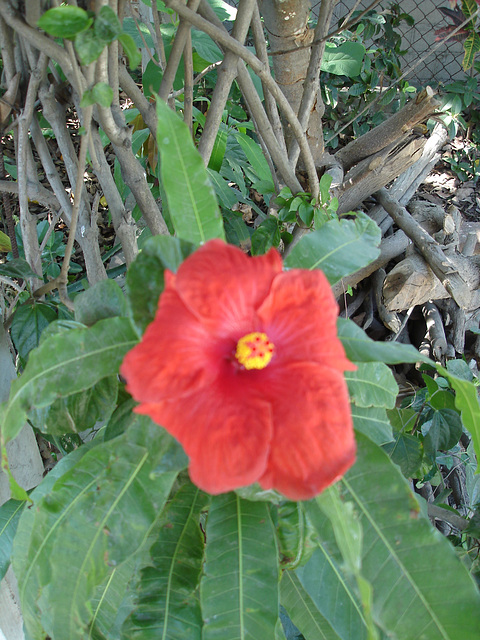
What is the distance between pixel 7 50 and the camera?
32.6 inches

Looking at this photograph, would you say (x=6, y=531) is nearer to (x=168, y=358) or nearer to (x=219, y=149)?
(x=168, y=358)

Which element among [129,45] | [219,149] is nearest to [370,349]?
[129,45]

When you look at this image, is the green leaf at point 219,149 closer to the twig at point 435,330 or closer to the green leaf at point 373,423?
the green leaf at point 373,423

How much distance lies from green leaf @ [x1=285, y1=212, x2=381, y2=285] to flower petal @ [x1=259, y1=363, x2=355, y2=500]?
0.23m

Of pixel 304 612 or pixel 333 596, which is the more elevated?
pixel 333 596

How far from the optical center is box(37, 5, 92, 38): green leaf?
1.97ft

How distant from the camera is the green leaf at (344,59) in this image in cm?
231

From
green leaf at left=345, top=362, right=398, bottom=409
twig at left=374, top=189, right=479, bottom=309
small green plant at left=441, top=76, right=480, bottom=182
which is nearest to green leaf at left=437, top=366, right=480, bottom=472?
green leaf at left=345, top=362, right=398, bottom=409

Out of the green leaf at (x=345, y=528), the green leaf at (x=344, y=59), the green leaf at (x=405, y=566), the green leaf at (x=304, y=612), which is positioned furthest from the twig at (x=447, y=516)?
the green leaf at (x=344, y=59)

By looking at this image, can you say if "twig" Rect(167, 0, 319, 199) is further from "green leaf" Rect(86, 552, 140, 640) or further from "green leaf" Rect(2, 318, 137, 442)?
"green leaf" Rect(86, 552, 140, 640)

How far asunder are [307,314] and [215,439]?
0.54ft

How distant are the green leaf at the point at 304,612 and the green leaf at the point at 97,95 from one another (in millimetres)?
809

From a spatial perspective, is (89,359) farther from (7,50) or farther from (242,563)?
(7,50)

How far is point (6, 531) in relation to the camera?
890 mm
